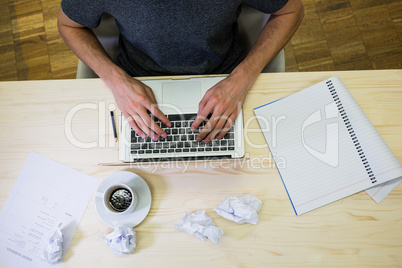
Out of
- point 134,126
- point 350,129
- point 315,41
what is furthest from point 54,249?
point 315,41

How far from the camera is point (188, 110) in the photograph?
32.6 inches

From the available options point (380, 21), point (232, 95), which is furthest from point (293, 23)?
point (380, 21)

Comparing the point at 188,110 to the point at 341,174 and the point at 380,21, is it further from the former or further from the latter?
the point at 380,21

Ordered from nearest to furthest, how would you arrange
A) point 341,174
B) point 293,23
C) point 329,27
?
point 341,174 → point 293,23 → point 329,27

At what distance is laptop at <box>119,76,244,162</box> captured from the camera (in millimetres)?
798

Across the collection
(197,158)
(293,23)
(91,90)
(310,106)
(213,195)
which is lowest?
(213,195)

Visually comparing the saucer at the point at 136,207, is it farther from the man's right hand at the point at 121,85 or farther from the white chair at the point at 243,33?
the white chair at the point at 243,33

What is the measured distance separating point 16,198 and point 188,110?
516mm

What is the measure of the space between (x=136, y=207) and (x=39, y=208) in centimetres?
26

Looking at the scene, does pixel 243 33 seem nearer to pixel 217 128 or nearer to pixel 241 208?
pixel 217 128

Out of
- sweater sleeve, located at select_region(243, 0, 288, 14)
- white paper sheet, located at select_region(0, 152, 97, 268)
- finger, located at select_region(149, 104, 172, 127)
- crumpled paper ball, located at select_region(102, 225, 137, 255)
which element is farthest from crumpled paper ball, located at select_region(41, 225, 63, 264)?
sweater sleeve, located at select_region(243, 0, 288, 14)

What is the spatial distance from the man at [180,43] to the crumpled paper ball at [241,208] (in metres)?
0.17

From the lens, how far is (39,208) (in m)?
0.78

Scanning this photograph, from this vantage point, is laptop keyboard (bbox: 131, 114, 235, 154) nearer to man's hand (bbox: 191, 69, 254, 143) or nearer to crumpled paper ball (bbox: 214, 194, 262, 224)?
man's hand (bbox: 191, 69, 254, 143)
